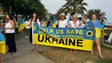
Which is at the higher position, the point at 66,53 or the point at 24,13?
the point at 24,13

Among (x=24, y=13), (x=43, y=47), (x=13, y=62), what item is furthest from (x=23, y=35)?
(x=24, y=13)

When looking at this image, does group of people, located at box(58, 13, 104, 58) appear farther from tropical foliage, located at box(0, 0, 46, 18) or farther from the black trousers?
tropical foliage, located at box(0, 0, 46, 18)

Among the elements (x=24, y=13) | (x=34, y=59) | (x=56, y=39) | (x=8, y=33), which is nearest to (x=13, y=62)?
(x=34, y=59)

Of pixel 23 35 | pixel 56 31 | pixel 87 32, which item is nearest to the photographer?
pixel 87 32

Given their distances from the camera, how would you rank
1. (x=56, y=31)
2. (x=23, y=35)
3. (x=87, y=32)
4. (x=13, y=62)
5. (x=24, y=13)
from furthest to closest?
(x=24, y=13) < (x=23, y=35) < (x=56, y=31) < (x=87, y=32) < (x=13, y=62)

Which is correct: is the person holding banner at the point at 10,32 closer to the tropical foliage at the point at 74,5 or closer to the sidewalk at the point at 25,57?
the sidewalk at the point at 25,57

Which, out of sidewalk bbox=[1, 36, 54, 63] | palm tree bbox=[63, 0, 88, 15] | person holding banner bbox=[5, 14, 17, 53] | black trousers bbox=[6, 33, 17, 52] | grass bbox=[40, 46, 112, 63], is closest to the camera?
sidewalk bbox=[1, 36, 54, 63]

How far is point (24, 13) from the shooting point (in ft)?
141

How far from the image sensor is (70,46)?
41.4ft

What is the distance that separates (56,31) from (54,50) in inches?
33.3

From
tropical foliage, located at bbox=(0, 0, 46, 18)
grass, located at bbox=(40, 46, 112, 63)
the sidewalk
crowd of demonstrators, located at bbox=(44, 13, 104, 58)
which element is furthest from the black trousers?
tropical foliage, located at bbox=(0, 0, 46, 18)

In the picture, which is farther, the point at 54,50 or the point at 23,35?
the point at 23,35

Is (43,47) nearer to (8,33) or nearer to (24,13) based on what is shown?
(8,33)

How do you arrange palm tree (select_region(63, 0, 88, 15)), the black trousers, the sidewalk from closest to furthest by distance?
1. the sidewalk
2. the black trousers
3. palm tree (select_region(63, 0, 88, 15))
